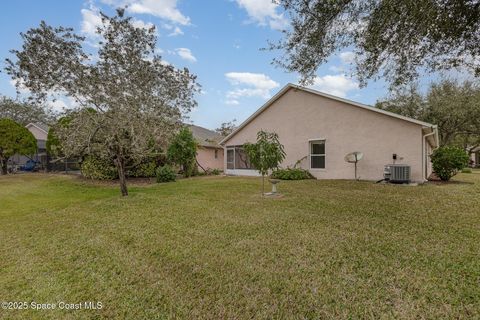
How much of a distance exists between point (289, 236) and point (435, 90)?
25.8 m

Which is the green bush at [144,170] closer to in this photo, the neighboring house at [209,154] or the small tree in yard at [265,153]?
the neighboring house at [209,154]

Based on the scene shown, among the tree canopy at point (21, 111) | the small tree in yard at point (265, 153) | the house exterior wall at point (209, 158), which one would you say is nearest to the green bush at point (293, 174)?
the small tree in yard at point (265, 153)

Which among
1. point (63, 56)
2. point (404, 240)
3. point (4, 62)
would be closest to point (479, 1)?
point (404, 240)

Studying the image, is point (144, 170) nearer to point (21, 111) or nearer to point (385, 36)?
point (385, 36)

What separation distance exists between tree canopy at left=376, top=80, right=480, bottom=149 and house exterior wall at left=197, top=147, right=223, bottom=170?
16039 millimetres

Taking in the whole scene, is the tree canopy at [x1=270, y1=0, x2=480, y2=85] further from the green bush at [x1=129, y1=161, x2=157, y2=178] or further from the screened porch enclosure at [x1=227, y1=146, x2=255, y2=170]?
the green bush at [x1=129, y1=161, x2=157, y2=178]

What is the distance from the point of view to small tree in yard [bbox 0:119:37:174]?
19.1 meters

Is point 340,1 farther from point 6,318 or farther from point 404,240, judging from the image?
point 6,318

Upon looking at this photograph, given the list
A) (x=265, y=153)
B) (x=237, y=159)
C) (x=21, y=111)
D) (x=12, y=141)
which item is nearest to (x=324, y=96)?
(x=265, y=153)

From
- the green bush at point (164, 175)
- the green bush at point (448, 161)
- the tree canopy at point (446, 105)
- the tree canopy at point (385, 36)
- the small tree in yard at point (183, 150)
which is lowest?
the green bush at point (164, 175)

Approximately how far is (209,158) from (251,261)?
20.0m

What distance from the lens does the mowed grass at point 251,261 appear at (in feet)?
9.57

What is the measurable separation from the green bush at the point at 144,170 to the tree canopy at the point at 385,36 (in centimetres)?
1184

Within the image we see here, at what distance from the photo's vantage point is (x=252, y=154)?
29.9ft
